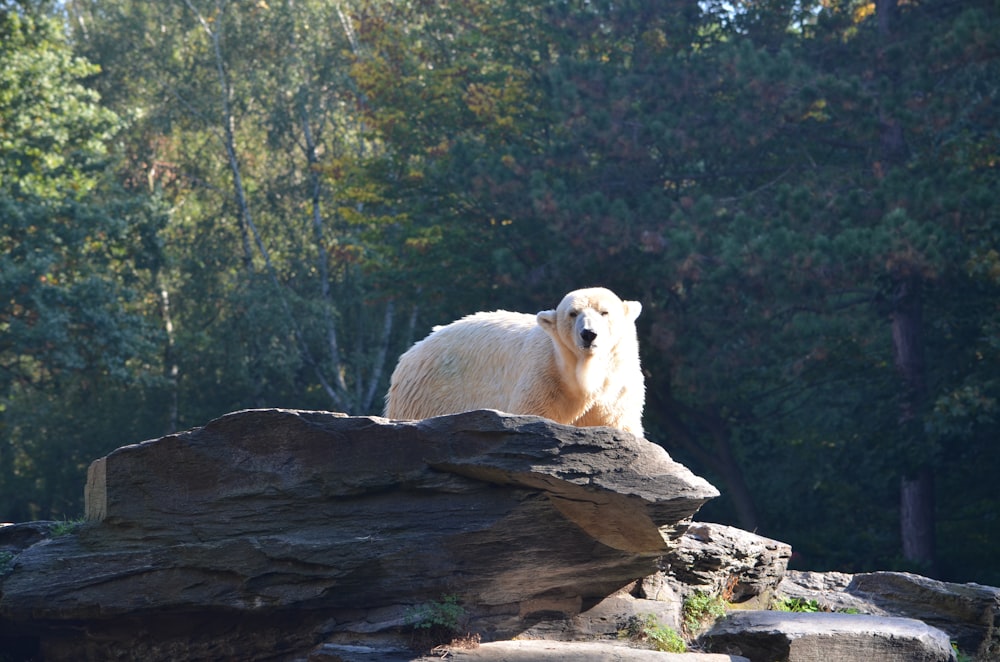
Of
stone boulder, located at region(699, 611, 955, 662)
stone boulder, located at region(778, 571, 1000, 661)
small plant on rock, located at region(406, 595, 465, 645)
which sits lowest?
stone boulder, located at region(778, 571, 1000, 661)

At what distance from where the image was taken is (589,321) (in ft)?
27.6

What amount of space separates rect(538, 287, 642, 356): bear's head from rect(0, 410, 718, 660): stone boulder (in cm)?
79

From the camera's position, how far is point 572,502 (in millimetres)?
7969

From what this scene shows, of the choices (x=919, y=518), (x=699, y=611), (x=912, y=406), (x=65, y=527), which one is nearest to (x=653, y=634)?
(x=699, y=611)

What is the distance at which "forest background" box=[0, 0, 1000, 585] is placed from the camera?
19.2 meters

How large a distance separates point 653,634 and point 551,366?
207 cm

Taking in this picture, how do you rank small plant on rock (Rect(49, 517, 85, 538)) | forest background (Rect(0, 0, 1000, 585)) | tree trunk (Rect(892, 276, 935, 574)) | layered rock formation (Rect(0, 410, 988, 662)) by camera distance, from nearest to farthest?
layered rock formation (Rect(0, 410, 988, 662)) → small plant on rock (Rect(49, 517, 85, 538)) → forest background (Rect(0, 0, 1000, 585)) → tree trunk (Rect(892, 276, 935, 574))

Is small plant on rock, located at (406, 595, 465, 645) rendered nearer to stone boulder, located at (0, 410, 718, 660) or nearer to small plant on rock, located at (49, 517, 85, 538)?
stone boulder, located at (0, 410, 718, 660)

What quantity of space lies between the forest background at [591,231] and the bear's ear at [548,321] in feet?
23.5

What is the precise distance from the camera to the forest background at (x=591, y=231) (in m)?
19.2

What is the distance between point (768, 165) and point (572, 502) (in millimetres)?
15835

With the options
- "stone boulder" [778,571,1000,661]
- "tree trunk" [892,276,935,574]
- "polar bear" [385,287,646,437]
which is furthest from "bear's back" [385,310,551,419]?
"tree trunk" [892,276,935,574]

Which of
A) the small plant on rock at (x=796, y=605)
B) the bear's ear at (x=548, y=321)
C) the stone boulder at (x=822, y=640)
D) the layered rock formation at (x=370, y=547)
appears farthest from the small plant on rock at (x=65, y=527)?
the small plant on rock at (x=796, y=605)

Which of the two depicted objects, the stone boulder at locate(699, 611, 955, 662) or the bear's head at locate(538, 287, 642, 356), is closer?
the stone boulder at locate(699, 611, 955, 662)
